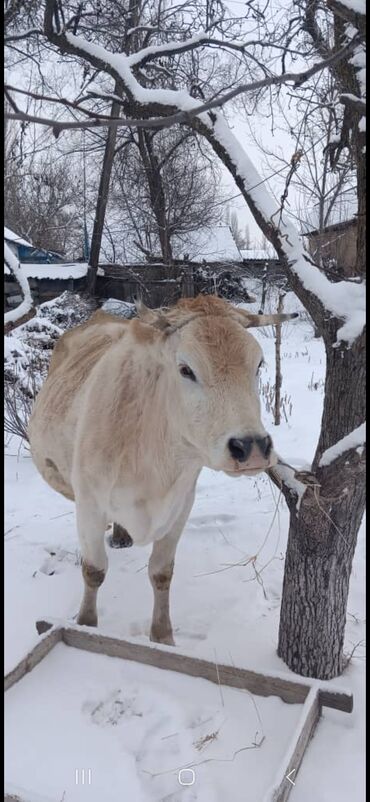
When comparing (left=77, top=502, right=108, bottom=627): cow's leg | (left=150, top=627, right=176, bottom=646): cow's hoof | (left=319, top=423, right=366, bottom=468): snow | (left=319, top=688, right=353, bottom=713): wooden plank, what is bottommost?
(left=150, top=627, right=176, bottom=646): cow's hoof

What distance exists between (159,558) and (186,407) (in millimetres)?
1378

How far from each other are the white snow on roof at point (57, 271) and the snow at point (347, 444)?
1524 cm

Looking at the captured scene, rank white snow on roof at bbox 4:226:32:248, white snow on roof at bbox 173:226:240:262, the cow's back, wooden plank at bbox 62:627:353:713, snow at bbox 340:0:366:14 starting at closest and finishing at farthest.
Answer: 1. snow at bbox 340:0:366:14
2. wooden plank at bbox 62:627:353:713
3. the cow's back
4. white snow on roof at bbox 4:226:32:248
5. white snow on roof at bbox 173:226:240:262

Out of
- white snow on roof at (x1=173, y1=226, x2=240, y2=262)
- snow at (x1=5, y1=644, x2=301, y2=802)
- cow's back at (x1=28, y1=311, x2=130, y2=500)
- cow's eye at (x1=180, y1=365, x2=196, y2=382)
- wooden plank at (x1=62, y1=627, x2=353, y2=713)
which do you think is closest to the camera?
snow at (x1=5, y1=644, x2=301, y2=802)

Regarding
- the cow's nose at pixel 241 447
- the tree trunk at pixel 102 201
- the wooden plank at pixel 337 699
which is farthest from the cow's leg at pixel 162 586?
the tree trunk at pixel 102 201

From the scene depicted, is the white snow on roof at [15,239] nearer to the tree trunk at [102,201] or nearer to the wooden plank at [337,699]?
the tree trunk at [102,201]

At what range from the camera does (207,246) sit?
618 inches

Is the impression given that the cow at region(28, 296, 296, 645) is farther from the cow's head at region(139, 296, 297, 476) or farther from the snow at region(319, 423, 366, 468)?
the snow at region(319, 423, 366, 468)

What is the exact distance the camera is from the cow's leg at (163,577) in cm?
325

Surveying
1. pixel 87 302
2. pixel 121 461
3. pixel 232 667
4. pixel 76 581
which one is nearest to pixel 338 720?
pixel 232 667

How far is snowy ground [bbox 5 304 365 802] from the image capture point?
2.22 metres

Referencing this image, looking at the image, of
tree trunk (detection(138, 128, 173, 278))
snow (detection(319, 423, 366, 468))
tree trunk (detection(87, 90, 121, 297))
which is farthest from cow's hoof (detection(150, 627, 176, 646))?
tree trunk (detection(138, 128, 173, 278))

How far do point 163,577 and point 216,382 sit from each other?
164 centimetres

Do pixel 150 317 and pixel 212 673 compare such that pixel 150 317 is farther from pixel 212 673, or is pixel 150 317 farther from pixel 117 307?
pixel 117 307
